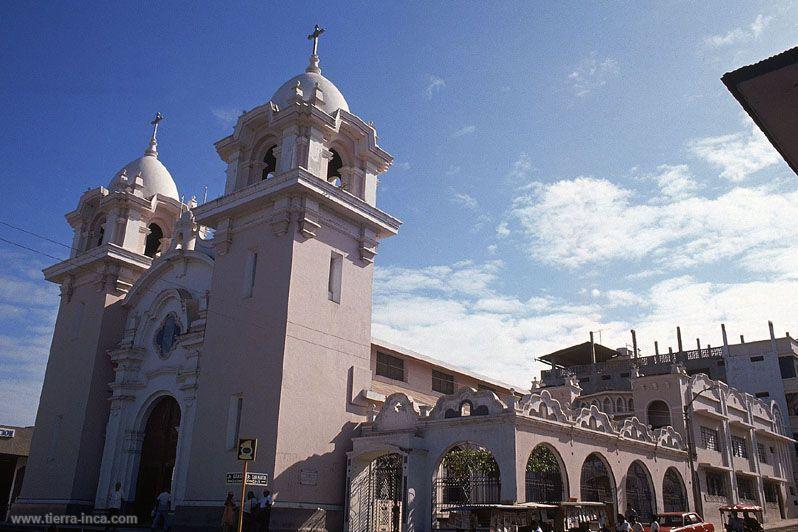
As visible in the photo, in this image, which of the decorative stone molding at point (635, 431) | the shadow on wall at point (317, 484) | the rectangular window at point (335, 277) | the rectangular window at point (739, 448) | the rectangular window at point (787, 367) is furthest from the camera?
the rectangular window at point (787, 367)

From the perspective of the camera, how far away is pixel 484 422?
2220 centimetres

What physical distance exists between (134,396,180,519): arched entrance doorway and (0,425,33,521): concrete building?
1694 centimetres

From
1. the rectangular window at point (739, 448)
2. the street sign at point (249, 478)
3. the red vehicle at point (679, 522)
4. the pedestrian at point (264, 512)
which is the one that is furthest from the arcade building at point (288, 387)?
the street sign at point (249, 478)

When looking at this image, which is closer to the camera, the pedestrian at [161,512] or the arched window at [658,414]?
the pedestrian at [161,512]

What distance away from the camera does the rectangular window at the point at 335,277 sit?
26953 millimetres

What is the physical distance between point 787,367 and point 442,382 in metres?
35.9

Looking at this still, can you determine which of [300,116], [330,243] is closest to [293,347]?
[330,243]

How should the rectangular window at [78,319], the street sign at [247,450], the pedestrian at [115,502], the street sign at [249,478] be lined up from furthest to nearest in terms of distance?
the rectangular window at [78,319], the pedestrian at [115,502], the street sign at [249,478], the street sign at [247,450]

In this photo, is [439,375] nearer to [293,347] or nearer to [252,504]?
[293,347]

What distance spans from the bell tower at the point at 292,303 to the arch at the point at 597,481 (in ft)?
30.1

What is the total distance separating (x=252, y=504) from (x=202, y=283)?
1178cm

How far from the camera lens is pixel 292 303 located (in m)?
24.9

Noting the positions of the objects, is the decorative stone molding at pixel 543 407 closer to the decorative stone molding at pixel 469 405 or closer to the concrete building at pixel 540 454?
the concrete building at pixel 540 454

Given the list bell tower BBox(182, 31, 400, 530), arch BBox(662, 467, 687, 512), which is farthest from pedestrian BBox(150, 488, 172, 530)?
arch BBox(662, 467, 687, 512)
